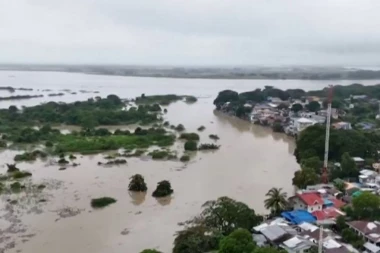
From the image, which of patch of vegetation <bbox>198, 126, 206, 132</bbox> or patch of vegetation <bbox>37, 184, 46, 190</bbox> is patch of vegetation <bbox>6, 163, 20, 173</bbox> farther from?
patch of vegetation <bbox>198, 126, 206, 132</bbox>

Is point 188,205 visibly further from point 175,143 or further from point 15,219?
point 175,143

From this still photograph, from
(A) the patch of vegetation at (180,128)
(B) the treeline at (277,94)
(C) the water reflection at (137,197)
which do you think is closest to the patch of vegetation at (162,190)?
(C) the water reflection at (137,197)

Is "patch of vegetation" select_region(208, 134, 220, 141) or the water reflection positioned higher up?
"patch of vegetation" select_region(208, 134, 220, 141)

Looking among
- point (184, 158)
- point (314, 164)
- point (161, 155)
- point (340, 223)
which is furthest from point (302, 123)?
point (340, 223)

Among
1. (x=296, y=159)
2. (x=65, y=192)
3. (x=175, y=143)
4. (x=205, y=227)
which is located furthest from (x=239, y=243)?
(x=175, y=143)

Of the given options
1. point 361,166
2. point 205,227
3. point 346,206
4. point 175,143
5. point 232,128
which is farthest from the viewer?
point 232,128

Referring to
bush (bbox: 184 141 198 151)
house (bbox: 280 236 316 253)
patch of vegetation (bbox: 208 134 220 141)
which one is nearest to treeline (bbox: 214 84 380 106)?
patch of vegetation (bbox: 208 134 220 141)

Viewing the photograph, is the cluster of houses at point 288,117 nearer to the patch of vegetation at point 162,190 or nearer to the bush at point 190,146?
the bush at point 190,146
